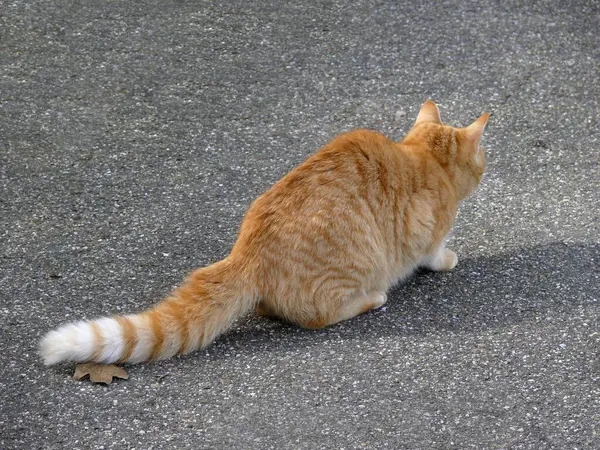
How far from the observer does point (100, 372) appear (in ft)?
11.8

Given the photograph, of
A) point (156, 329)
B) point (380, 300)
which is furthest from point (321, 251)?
point (156, 329)

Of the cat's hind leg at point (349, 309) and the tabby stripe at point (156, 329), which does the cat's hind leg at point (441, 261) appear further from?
the tabby stripe at point (156, 329)

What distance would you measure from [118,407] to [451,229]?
1958 millimetres

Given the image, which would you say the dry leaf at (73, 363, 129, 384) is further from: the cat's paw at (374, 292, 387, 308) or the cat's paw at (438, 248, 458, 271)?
the cat's paw at (438, 248, 458, 271)

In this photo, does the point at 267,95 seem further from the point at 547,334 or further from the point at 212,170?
the point at 547,334

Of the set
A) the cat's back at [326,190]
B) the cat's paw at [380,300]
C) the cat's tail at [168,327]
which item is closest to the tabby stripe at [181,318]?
the cat's tail at [168,327]

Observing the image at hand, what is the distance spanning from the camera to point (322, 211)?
3934 mm

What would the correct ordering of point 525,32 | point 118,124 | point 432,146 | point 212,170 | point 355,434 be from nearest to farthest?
point 355,434, point 432,146, point 212,170, point 118,124, point 525,32

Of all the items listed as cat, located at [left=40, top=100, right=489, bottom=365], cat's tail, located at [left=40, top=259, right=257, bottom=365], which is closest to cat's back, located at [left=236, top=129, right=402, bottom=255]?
cat, located at [left=40, top=100, right=489, bottom=365]

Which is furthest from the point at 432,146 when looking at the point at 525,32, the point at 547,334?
the point at 525,32

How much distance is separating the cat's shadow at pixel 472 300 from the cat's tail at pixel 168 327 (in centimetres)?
13

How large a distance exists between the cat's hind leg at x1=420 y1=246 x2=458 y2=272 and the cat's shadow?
34mm

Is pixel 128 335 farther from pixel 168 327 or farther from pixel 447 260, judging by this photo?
pixel 447 260

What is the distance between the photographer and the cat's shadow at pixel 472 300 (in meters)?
3.92
